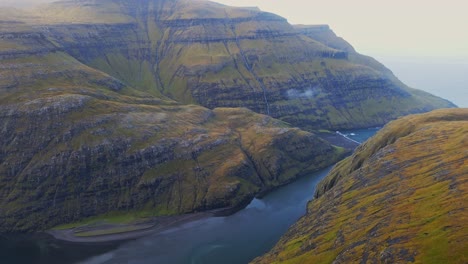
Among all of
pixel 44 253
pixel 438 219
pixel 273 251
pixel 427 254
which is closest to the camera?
pixel 427 254

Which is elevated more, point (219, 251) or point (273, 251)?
point (273, 251)

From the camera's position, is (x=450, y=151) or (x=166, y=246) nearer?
(x=450, y=151)

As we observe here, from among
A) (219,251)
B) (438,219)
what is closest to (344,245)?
(438,219)

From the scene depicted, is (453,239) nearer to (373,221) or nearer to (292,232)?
(373,221)

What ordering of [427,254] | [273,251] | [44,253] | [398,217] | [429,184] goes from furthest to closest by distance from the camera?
[44,253] < [273,251] < [429,184] < [398,217] < [427,254]

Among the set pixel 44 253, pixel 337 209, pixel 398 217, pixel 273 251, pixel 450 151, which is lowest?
pixel 44 253

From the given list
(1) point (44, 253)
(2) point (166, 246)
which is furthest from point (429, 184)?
(1) point (44, 253)
